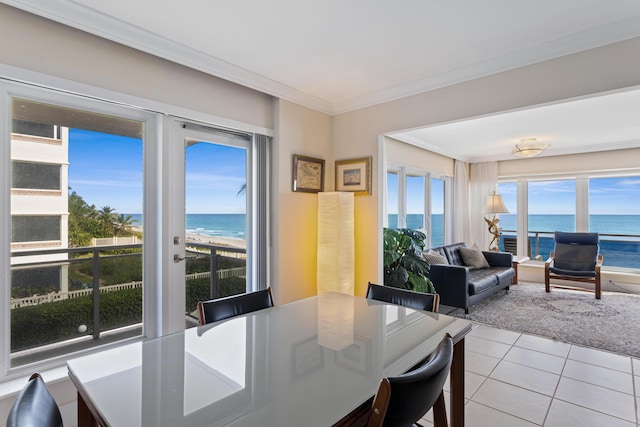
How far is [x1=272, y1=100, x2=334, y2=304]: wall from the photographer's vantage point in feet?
10.9

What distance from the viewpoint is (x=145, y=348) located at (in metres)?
1.35

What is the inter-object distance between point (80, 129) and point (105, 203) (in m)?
0.51

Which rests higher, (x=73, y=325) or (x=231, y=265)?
(x=231, y=265)

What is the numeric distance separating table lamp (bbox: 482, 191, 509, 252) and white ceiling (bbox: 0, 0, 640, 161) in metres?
4.00

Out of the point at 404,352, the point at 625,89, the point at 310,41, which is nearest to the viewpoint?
the point at 404,352

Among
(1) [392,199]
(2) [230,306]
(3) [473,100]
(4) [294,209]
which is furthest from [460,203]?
(2) [230,306]

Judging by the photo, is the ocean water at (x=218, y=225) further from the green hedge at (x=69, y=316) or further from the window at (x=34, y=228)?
the window at (x=34, y=228)

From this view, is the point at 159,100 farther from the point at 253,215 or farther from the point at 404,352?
the point at 404,352

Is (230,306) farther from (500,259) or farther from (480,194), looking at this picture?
(480,194)

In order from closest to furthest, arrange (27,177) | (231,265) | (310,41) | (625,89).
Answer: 1. (27,177)
2. (625,89)
3. (310,41)
4. (231,265)

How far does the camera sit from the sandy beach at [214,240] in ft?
9.14

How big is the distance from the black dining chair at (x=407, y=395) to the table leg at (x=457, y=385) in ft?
2.18

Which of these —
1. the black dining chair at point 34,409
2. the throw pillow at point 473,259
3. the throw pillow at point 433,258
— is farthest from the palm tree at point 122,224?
the throw pillow at point 473,259

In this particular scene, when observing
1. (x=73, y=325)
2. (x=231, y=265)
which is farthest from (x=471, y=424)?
(x=73, y=325)
